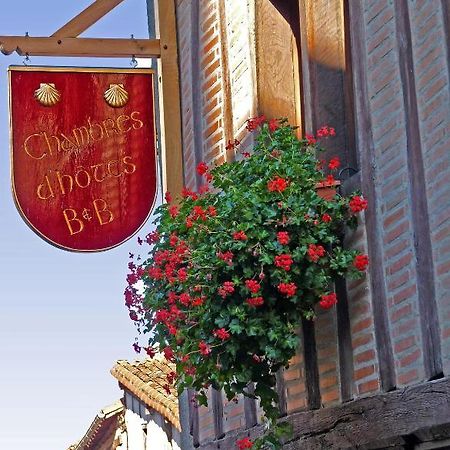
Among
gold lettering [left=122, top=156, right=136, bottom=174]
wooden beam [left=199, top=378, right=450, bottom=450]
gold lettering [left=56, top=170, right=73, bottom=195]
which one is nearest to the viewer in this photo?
wooden beam [left=199, top=378, right=450, bottom=450]

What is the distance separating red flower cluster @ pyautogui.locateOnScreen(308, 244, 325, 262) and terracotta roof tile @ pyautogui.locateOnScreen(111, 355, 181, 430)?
26.9ft

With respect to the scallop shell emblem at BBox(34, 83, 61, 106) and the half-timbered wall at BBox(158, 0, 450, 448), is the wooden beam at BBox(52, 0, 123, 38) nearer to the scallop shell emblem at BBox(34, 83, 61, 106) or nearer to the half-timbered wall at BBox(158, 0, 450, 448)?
the scallop shell emblem at BBox(34, 83, 61, 106)

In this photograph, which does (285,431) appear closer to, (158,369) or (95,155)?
(95,155)

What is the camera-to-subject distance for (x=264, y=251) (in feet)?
19.6

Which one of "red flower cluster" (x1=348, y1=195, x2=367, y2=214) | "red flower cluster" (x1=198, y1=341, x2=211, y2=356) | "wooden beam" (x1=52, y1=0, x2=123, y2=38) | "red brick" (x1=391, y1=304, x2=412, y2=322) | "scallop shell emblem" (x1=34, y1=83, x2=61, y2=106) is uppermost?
"wooden beam" (x1=52, y1=0, x2=123, y2=38)

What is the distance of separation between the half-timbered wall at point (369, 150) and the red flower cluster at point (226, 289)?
0.59 m

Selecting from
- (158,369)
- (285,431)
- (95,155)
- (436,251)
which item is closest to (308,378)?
(285,431)

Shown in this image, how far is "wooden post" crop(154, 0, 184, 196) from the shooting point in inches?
333

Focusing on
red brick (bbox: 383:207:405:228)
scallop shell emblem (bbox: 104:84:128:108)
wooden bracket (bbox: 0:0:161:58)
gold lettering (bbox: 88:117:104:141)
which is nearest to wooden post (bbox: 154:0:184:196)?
wooden bracket (bbox: 0:0:161:58)

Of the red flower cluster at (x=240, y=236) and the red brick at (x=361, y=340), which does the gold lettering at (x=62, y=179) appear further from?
the red brick at (x=361, y=340)

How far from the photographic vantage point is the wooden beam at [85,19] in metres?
8.45

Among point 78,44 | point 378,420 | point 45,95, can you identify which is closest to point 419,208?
point 378,420

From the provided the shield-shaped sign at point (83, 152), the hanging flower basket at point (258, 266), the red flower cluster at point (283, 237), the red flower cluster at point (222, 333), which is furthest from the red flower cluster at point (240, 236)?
the shield-shaped sign at point (83, 152)

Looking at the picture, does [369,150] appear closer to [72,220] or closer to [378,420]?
[378,420]
